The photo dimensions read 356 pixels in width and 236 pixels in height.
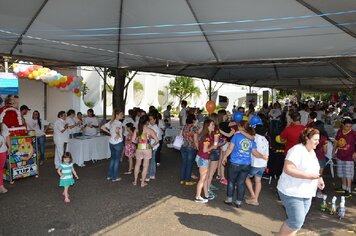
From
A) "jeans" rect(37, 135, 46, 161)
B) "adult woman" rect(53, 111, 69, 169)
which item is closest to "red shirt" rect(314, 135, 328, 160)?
"adult woman" rect(53, 111, 69, 169)

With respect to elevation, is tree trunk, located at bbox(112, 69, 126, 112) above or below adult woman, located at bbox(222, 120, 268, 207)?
above

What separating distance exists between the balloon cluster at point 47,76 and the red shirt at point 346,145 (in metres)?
11.7

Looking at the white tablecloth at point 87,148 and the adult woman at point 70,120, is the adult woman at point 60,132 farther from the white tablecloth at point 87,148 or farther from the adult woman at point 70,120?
the white tablecloth at point 87,148

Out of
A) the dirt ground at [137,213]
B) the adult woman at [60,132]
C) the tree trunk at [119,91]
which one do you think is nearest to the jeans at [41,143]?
the adult woman at [60,132]

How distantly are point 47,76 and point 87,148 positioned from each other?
7067mm

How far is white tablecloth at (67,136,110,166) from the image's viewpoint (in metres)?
8.70

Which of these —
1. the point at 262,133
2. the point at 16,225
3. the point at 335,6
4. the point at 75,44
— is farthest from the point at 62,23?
the point at 335,6

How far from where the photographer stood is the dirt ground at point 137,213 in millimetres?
4734

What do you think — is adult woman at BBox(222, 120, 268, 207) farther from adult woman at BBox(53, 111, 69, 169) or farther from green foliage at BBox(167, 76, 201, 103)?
green foliage at BBox(167, 76, 201, 103)

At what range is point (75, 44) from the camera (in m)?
8.13

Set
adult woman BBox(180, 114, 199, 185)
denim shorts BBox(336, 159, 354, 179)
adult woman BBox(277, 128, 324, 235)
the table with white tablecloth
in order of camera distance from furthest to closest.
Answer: the table with white tablecloth
adult woman BBox(180, 114, 199, 185)
denim shorts BBox(336, 159, 354, 179)
adult woman BBox(277, 128, 324, 235)

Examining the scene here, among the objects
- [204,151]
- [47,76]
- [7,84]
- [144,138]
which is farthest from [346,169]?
[47,76]

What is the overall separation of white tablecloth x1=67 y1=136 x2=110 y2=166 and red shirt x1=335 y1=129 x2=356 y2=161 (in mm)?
6178

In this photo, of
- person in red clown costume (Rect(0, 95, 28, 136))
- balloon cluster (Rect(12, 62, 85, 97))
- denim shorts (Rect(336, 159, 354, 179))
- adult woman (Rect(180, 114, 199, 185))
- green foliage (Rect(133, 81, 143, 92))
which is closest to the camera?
denim shorts (Rect(336, 159, 354, 179))
